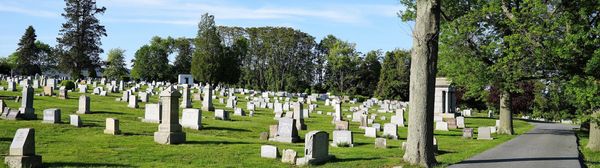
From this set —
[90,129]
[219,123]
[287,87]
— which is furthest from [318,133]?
[287,87]

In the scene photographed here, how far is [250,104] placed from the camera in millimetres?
40469

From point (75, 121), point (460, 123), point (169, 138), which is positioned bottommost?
point (460, 123)

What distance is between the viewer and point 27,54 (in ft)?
317

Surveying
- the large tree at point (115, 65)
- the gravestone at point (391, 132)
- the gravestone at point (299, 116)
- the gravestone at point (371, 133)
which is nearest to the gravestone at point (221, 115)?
the gravestone at point (299, 116)

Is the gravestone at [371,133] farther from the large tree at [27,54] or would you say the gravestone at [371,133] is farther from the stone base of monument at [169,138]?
the large tree at [27,54]

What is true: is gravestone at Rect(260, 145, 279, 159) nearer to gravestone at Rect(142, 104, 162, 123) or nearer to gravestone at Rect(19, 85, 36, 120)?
gravestone at Rect(142, 104, 162, 123)

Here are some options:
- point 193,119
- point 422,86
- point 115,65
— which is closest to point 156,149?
point 193,119

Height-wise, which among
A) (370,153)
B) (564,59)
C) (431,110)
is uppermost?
(564,59)

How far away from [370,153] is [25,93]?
14.4 metres

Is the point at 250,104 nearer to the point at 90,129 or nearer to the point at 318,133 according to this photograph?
the point at 90,129

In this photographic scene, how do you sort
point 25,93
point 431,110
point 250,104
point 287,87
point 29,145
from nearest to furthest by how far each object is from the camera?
point 29,145, point 431,110, point 25,93, point 250,104, point 287,87

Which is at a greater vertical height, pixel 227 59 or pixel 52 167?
pixel 227 59

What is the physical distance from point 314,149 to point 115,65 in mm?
106027

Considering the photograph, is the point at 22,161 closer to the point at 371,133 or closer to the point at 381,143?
the point at 381,143
